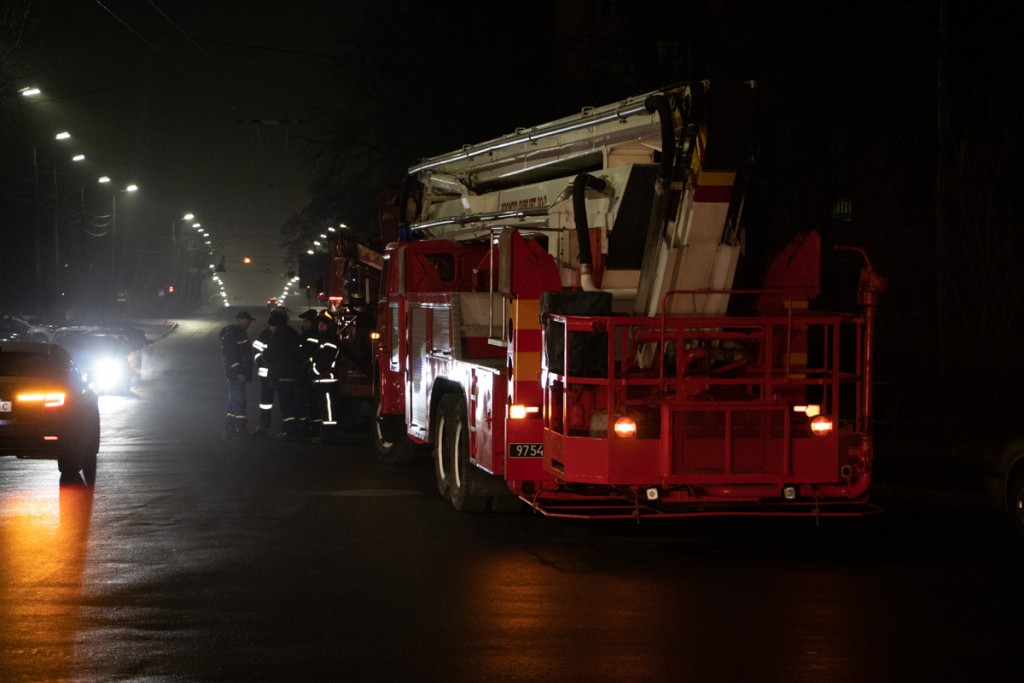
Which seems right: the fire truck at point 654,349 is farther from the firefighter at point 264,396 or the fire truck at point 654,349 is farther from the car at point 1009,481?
the firefighter at point 264,396

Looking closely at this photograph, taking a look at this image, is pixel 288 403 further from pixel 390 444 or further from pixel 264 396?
pixel 390 444

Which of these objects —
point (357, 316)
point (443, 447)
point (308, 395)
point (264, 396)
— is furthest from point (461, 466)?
point (264, 396)

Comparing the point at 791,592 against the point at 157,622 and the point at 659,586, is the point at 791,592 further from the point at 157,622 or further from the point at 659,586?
the point at 157,622

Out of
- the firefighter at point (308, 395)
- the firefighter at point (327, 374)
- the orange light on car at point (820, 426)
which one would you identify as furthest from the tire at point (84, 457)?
the orange light on car at point (820, 426)

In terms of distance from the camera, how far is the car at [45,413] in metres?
14.1

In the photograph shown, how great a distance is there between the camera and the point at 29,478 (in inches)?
595

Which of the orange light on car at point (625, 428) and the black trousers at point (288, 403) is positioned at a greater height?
the orange light on car at point (625, 428)

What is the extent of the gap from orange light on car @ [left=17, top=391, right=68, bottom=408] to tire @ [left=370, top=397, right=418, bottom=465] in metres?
3.64

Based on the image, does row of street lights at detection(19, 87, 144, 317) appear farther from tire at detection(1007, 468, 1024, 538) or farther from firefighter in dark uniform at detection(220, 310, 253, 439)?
tire at detection(1007, 468, 1024, 538)

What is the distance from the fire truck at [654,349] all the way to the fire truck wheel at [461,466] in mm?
26

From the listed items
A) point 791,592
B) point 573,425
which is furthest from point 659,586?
point 573,425

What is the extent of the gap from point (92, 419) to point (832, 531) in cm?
756

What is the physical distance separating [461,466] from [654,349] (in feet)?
8.37

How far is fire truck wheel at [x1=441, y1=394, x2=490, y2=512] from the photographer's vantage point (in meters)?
12.3
